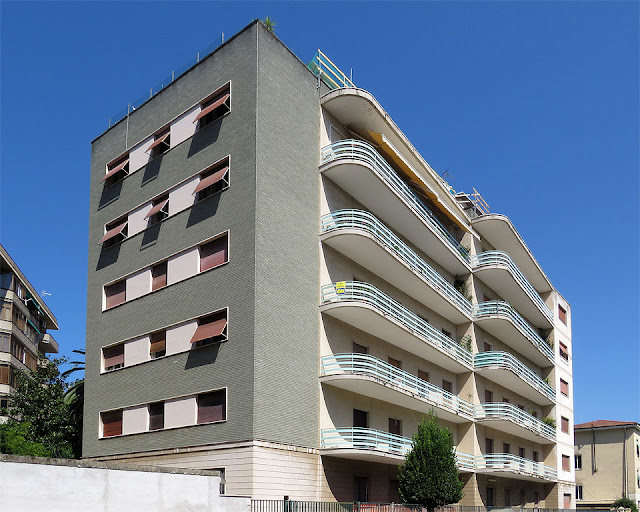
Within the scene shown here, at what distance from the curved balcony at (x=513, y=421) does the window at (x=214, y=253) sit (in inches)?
752

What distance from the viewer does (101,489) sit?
18109 millimetres

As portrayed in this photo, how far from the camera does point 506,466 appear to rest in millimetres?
40531

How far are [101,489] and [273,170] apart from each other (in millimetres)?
13905

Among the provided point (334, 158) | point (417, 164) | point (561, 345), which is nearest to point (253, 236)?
point (334, 158)

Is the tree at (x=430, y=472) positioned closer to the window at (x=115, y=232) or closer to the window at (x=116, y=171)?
the window at (x=115, y=232)

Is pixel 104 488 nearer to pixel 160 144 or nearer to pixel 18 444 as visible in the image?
pixel 160 144

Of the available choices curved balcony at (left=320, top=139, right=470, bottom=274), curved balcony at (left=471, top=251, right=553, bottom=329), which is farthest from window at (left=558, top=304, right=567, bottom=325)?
curved balcony at (left=320, top=139, right=470, bottom=274)

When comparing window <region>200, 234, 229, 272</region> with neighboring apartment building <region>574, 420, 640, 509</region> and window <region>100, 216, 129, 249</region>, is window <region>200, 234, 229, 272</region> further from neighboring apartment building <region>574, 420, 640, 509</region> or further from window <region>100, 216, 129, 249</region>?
neighboring apartment building <region>574, 420, 640, 509</region>

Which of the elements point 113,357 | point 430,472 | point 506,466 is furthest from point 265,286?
point 506,466

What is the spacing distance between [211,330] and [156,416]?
4.85 meters

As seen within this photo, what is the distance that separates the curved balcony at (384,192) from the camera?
30688mm

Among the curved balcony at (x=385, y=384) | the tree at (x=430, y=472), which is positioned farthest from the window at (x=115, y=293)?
the tree at (x=430, y=472)

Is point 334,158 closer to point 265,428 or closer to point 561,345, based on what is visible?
point 265,428

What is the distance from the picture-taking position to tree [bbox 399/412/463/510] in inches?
1116
